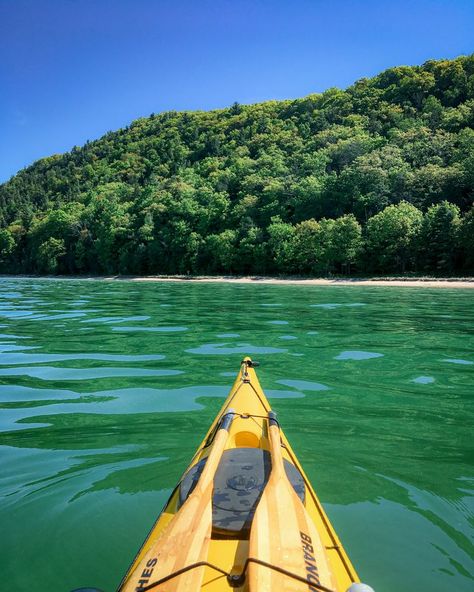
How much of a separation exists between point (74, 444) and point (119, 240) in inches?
3138

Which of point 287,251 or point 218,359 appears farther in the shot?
point 287,251

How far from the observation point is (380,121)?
3890 inches

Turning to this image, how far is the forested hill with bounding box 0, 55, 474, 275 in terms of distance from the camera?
5319 cm

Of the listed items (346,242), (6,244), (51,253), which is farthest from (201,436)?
(6,244)

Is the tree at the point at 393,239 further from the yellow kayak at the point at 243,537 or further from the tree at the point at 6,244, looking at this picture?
the tree at the point at 6,244

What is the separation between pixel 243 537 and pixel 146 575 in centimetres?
57

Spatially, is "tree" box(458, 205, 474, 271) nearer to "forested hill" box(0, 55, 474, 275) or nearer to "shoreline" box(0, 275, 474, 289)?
"forested hill" box(0, 55, 474, 275)

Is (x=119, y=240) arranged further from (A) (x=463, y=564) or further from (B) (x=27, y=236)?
(A) (x=463, y=564)

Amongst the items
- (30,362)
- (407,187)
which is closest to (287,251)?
(407,187)

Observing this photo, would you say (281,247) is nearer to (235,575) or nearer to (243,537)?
(243,537)

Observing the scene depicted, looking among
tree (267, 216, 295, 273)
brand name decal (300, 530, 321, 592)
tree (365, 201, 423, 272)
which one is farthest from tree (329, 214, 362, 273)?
brand name decal (300, 530, 321, 592)

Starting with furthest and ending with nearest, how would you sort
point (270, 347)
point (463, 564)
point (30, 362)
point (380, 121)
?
point (380, 121)
point (270, 347)
point (30, 362)
point (463, 564)

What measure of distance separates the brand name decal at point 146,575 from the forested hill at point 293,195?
1878 inches

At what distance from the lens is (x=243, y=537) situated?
7.83 ft
